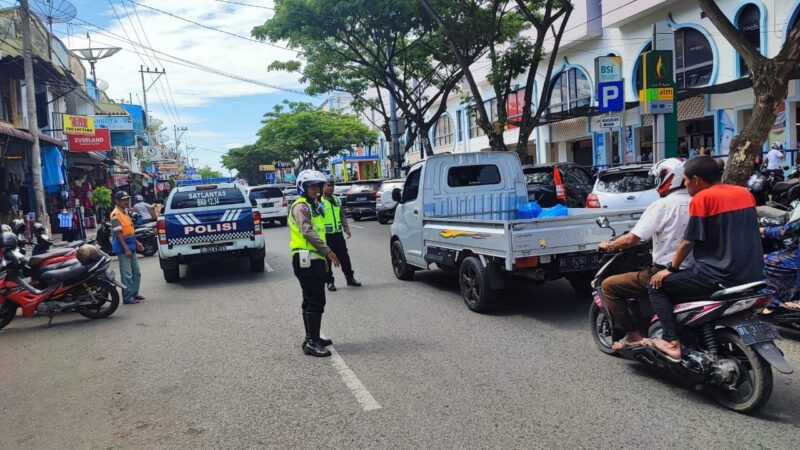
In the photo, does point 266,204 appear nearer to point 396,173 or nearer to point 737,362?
point 396,173

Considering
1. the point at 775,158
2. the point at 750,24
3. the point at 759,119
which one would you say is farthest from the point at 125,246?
the point at 750,24

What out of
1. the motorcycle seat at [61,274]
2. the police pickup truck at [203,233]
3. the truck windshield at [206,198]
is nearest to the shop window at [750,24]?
the truck windshield at [206,198]

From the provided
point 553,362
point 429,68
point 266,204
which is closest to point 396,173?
point 429,68

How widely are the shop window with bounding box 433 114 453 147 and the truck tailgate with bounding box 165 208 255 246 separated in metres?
34.6

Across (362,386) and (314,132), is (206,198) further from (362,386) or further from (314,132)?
(314,132)

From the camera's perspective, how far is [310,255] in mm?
5789

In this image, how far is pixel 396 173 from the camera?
29578 millimetres

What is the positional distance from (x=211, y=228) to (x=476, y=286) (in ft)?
18.1

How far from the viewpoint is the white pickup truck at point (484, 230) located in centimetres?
663

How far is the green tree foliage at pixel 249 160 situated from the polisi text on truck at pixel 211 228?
2895 inches

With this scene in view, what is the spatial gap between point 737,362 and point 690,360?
0.29 meters

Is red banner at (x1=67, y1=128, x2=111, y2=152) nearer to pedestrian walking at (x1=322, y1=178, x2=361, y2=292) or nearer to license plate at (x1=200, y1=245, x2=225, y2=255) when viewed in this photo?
license plate at (x1=200, y1=245, x2=225, y2=255)

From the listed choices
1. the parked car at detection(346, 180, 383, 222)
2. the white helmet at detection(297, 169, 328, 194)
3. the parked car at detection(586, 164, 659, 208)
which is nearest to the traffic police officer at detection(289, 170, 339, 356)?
the white helmet at detection(297, 169, 328, 194)

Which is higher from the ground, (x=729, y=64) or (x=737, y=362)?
(x=729, y=64)
